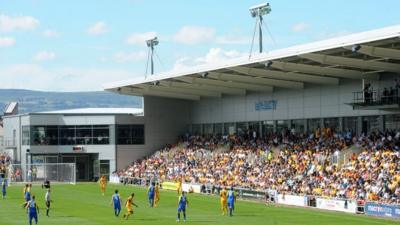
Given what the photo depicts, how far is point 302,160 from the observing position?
173 feet

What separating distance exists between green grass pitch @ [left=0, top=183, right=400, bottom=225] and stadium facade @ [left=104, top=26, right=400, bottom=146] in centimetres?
844

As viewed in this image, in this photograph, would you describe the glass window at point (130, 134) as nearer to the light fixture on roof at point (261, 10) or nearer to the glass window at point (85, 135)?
the glass window at point (85, 135)

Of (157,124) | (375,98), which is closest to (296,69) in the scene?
(375,98)

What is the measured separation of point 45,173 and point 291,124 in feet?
81.1

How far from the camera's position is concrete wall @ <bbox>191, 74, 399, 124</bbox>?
2111 inches

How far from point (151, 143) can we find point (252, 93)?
49.2 feet

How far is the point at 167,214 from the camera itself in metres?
40.3

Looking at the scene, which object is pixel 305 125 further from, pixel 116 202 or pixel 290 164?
pixel 116 202

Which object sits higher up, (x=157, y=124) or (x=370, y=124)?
Result: (x=157, y=124)

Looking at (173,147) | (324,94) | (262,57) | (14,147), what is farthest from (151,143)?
(262,57)

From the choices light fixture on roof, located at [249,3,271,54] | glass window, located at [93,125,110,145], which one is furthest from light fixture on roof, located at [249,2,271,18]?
glass window, located at [93,125,110,145]

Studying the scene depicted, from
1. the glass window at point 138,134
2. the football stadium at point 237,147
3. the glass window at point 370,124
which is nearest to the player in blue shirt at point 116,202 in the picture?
the football stadium at point 237,147

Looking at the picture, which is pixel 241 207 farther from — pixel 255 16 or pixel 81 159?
pixel 81 159

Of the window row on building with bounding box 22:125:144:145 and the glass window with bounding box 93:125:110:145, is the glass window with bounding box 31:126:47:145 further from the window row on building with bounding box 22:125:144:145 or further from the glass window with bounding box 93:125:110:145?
the glass window with bounding box 93:125:110:145
